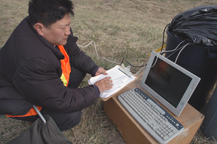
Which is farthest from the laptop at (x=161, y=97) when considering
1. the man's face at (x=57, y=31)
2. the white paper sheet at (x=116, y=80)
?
the man's face at (x=57, y=31)

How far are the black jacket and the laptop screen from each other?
2.45 ft

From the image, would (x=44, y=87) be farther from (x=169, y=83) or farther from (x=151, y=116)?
(x=169, y=83)

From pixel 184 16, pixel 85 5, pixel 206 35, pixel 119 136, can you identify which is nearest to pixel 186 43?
pixel 206 35

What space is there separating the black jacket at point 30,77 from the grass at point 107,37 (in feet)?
2.19

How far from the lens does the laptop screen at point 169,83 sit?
50.1 inches

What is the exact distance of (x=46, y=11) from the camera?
3.76 ft

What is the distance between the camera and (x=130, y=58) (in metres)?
3.25

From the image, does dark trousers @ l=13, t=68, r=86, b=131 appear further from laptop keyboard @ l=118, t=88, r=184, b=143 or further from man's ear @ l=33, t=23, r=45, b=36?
man's ear @ l=33, t=23, r=45, b=36

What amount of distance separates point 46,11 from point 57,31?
0.17 meters

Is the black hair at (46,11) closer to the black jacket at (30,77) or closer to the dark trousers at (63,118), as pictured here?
the black jacket at (30,77)

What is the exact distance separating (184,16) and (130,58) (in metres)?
1.62

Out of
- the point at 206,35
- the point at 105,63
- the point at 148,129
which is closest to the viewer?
the point at 148,129

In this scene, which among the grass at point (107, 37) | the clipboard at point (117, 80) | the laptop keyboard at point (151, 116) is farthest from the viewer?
the grass at point (107, 37)

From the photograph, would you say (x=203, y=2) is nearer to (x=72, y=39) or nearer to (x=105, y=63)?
(x=105, y=63)
